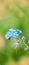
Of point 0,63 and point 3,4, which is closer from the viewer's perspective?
point 0,63

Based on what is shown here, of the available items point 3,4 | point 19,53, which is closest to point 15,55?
point 19,53

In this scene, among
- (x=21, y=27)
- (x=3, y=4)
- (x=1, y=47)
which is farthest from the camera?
(x=3, y=4)

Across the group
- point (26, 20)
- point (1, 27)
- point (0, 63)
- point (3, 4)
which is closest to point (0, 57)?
point (0, 63)

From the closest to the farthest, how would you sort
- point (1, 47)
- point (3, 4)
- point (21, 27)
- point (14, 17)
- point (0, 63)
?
point (0, 63)
point (1, 47)
point (21, 27)
point (14, 17)
point (3, 4)

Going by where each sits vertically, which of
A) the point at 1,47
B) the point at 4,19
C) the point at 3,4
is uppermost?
the point at 3,4

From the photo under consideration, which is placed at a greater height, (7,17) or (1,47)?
(7,17)

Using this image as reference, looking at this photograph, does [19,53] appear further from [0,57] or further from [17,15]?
[17,15]
